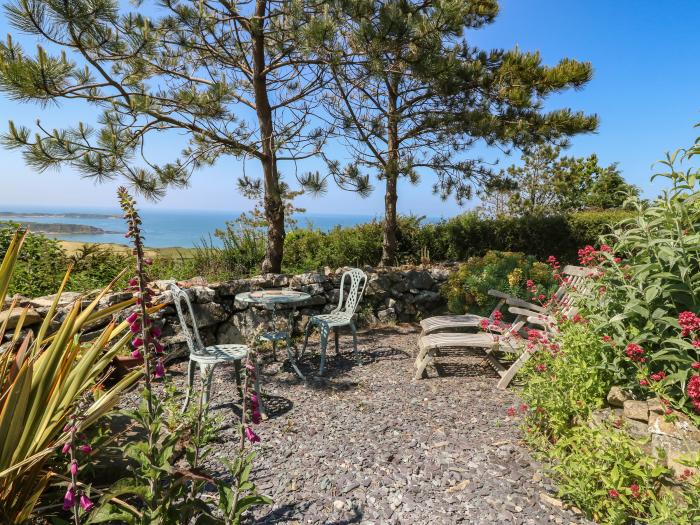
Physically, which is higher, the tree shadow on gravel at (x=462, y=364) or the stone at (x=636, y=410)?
the stone at (x=636, y=410)

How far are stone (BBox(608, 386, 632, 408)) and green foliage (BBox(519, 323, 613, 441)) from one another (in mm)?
55

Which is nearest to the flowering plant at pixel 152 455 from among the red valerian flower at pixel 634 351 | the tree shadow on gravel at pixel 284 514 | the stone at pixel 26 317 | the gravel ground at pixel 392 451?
the tree shadow on gravel at pixel 284 514

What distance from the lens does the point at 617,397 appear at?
2209 millimetres

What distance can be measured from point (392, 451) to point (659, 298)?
1753 mm

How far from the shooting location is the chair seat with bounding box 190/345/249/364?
10.3 feet

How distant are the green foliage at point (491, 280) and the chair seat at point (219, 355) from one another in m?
3.19

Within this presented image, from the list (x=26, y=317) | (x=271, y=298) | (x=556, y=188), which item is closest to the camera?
(x=26, y=317)

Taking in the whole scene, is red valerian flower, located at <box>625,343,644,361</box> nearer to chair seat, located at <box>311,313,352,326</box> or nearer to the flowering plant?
the flowering plant

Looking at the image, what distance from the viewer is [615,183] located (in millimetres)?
15312

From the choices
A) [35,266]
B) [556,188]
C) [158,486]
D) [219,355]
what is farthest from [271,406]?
[556,188]

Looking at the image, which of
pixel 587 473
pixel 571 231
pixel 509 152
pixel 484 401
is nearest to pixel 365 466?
pixel 587 473

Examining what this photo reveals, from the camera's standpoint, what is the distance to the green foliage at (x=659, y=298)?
6.77 ft

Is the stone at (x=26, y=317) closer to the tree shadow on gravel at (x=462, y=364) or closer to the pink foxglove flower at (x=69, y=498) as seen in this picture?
the pink foxglove flower at (x=69, y=498)

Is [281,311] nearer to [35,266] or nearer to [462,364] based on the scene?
[462,364]
